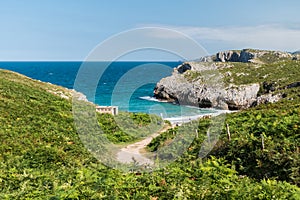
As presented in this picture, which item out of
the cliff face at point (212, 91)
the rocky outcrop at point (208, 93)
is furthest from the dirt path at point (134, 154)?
the rocky outcrop at point (208, 93)

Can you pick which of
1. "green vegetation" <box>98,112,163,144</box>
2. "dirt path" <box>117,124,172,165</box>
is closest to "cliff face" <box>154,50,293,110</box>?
"green vegetation" <box>98,112,163,144</box>

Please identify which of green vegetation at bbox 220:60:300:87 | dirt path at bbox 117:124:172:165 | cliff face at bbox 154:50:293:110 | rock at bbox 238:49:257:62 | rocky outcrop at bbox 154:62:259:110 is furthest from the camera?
rock at bbox 238:49:257:62

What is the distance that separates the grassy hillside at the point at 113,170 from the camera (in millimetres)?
11281

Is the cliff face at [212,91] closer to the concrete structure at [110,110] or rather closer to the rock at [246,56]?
the concrete structure at [110,110]

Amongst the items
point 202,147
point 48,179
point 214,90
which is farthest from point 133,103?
point 48,179

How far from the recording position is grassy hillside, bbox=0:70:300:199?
11.3 m

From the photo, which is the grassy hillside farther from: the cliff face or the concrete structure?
the cliff face

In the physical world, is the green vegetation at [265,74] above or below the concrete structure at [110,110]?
above

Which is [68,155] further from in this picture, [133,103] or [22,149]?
[133,103]

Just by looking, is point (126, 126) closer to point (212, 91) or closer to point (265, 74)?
point (212, 91)

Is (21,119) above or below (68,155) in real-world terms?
above

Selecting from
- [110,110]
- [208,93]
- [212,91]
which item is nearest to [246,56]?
[212,91]

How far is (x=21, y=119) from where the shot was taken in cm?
2353

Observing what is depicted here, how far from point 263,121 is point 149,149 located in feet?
27.6
